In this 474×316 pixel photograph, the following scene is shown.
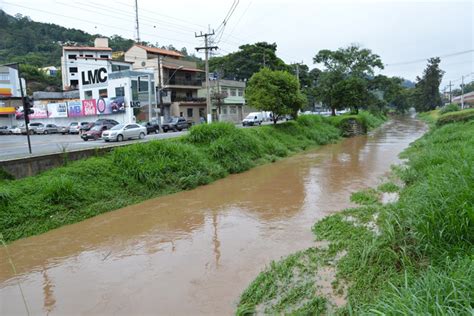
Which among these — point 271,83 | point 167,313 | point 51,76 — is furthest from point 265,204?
point 51,76

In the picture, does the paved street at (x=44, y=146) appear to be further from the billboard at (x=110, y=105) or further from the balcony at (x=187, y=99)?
the balcony at (x=187, y=99)

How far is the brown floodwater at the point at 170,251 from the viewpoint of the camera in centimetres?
562

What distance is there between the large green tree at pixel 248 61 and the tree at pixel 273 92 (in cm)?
3224

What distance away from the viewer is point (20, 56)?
62.8 meters

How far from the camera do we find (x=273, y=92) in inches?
979

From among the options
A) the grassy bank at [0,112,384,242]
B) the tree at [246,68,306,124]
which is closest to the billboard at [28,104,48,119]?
the tree at [246,68,306,124]

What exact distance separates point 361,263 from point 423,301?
2313 millimetres

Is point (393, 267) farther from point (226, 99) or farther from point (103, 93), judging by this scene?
point (226, 99)

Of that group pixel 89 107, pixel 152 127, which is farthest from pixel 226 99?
pixel 152 127

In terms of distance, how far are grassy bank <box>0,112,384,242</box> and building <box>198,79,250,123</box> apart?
2837cm

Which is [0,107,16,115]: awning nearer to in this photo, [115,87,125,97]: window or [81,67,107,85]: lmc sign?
[81,67,107,85]: lmc sign

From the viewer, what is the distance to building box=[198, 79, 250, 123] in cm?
4942

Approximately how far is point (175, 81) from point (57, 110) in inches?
609

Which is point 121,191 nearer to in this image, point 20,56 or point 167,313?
point 167,313
